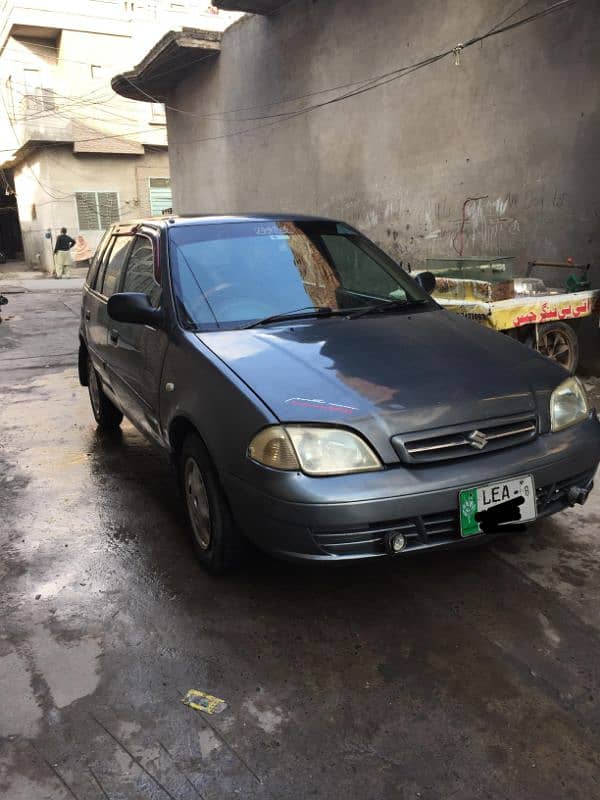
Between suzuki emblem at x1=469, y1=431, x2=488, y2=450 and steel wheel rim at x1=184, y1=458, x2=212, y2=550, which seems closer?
suzuki emblem at x1=469, y1=431, x2=488, y2=450

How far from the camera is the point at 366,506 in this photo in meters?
2.36

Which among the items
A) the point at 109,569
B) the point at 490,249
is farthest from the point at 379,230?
the point at 109,569

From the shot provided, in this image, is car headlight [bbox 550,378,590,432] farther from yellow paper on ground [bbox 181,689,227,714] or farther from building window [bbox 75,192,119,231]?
building window [bbox 75,192,119,231]

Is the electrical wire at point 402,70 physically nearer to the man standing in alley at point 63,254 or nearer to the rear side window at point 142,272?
the rear side window at point 142,272

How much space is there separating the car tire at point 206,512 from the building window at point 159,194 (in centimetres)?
2593

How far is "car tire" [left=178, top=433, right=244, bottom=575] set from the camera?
2.84 metres

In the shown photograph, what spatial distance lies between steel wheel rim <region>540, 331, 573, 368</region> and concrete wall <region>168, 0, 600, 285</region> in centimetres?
90

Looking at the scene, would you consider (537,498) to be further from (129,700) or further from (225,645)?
(129,700)

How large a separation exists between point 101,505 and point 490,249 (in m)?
5.64

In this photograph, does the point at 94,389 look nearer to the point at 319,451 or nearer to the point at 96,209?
the point at 319,451

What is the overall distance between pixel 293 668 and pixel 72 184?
2674 cm

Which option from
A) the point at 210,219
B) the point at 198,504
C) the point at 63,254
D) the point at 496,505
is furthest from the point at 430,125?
the point at 63,254

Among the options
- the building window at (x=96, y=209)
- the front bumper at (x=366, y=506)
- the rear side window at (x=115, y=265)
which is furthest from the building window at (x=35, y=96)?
the front bumper at (x=366, y=506)

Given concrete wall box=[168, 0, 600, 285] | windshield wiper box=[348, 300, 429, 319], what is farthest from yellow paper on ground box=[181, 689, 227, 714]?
concrete wall box=[168, 0, 600, 285]
